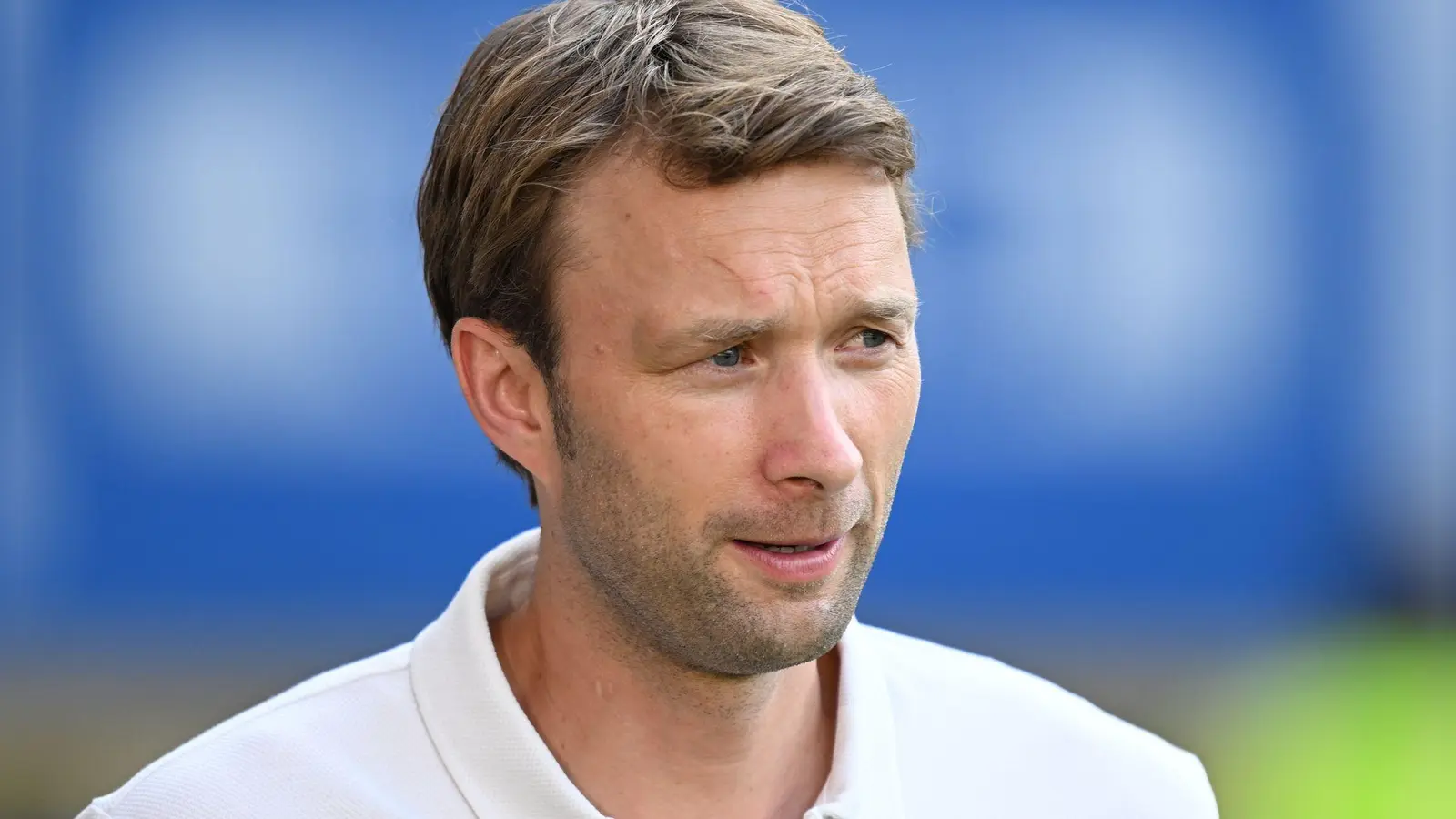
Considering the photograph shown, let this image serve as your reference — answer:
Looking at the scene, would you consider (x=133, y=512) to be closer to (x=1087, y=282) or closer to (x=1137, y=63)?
(x=1087, y=282)

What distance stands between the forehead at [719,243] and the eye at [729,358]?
65 millimetres

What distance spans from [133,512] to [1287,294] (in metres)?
3.24

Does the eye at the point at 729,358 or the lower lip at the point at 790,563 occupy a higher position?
the eye at the point at 729,358

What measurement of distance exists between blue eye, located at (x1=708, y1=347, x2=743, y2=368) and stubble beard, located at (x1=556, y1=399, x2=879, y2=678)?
0.17 m

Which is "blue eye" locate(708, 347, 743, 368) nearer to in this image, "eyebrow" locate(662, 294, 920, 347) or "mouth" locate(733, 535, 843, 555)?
"eyebrow" locate(662, 294, 920, 347)

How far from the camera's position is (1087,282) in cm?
477

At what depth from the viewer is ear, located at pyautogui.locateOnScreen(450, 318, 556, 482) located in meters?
2.33

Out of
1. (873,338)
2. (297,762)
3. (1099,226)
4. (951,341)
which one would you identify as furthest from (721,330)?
(1099,226)

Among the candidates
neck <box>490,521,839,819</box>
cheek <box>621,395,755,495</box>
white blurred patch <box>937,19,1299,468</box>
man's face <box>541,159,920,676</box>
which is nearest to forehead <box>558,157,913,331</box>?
man's face <box>541,159,920,676</box>

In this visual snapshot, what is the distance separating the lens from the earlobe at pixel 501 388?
235 cm

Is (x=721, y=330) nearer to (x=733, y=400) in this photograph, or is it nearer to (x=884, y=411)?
(x=733, y=400)

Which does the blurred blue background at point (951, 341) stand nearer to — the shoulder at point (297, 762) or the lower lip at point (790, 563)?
the shoulder at point (297, 762)

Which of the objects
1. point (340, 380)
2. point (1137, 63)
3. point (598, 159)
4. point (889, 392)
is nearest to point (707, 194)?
point (598, 159)

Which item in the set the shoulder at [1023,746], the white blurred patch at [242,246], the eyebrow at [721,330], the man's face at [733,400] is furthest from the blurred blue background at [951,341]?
the eyebrow at [721,330]
